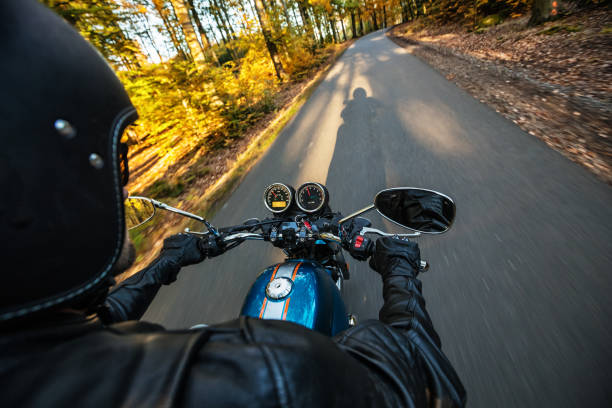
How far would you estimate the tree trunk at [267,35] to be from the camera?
1094 centimetres

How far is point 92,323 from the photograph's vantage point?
23.6 inches

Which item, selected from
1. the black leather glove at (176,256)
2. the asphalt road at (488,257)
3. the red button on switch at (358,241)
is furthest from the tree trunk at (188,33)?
the red button on switch at (358,241)

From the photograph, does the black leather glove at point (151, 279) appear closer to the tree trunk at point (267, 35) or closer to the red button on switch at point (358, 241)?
the red button on switch at point (358, 241)

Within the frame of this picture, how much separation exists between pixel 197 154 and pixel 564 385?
25.5ft

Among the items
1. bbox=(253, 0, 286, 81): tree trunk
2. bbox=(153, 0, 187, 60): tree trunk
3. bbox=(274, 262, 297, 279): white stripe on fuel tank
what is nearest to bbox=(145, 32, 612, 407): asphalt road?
bbox=(274, 262, 297, 279): white stripe on fuel tank

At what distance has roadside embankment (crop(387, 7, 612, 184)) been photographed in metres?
3.21

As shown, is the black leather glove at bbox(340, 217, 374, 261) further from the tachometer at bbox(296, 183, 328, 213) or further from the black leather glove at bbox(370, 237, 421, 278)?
the tachometer at bbox(296, 183, 328, 213)

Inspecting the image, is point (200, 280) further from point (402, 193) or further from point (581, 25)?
point (581, 25)

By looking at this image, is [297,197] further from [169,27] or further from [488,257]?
[169,27]

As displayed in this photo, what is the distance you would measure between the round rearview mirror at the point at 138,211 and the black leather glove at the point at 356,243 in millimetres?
1224

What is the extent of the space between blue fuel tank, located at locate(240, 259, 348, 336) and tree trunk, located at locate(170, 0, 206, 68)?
6912 millimetres

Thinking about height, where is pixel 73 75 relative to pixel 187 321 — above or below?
above

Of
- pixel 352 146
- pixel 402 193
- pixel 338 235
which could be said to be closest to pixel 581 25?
pixel 352 146

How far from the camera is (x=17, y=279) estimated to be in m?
0.58
